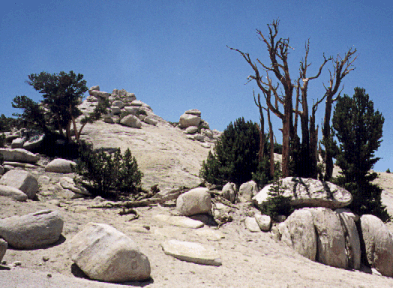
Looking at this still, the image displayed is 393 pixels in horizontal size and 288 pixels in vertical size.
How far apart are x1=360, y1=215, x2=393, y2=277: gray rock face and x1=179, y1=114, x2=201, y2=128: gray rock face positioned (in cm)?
3109

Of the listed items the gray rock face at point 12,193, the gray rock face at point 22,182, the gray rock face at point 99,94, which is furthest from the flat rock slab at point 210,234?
the gray rock face at point 99,94

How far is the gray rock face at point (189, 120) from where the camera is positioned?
38.6 metres

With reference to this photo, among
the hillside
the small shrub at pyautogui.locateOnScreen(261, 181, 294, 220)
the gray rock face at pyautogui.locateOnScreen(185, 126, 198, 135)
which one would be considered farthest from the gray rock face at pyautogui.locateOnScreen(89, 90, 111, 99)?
the small shrub at pyautogui.locateOnScreen(261, 181, 294, 220)

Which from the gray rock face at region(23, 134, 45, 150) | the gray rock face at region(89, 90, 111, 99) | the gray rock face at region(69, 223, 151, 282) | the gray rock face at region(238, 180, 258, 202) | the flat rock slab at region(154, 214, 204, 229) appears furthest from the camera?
the gray rock face at region(89, 90, 111, 99)

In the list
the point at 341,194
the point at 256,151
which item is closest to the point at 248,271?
the point at 341,194

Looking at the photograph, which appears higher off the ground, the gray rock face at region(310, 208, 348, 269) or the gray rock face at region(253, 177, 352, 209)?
the gray rock face at region(253, 177, 352, 209)

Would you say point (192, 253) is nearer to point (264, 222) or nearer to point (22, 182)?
point (264, 222)

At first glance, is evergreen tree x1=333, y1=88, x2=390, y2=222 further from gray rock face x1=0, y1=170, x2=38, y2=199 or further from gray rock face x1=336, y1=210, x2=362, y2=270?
gray rock face x1=0, y1=170, x2=38, y2=199

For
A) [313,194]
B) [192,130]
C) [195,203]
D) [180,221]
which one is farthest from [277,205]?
[192,130]

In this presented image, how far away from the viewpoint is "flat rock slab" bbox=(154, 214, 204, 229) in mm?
8406

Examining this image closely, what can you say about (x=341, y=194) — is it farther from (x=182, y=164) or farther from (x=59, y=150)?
(x=59, y=150)

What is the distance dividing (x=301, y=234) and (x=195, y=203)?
3.30 meters

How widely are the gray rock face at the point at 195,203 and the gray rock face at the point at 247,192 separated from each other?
267 centimetres

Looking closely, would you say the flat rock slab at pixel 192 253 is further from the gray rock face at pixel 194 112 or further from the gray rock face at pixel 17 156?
the gray rock face at pixel 194 112
